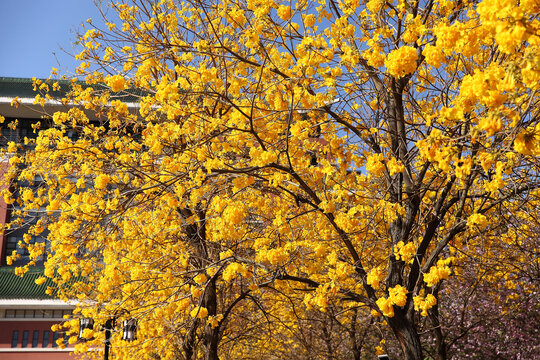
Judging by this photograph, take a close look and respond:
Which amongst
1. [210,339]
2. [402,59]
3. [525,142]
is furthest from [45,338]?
[525,142]

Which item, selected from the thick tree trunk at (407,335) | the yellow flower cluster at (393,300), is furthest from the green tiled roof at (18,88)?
the yellow flower cluster at (393,300)

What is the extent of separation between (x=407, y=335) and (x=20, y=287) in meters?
25.0

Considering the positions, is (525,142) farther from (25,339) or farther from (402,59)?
(25,339)

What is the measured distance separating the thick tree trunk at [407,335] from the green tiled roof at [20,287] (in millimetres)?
23384

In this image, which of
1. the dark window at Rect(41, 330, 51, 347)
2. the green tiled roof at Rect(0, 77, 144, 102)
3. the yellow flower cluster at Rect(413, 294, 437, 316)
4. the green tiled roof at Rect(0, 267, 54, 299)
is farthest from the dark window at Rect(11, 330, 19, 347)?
the yellow flower cluster at Rect(413, 294, 437, 316)

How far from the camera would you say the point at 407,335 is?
Result: 481 centimetres

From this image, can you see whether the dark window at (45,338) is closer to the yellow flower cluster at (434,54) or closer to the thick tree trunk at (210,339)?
the thick tree trunk at (210,339)

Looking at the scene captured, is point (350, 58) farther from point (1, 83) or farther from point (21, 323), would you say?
point (1, 83)

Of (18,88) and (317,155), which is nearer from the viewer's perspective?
(317,155)

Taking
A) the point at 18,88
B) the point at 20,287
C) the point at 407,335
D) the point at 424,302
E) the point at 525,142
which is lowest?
the point at 407,335

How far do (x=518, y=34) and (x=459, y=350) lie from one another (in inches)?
409

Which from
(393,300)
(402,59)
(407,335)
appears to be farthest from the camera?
(407,335)

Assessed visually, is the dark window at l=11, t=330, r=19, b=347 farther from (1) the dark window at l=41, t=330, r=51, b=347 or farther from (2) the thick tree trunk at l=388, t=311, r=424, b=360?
(2) the thick tree trunk at l=388, t=311, r=424, b=360

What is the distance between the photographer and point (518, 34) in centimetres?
222
